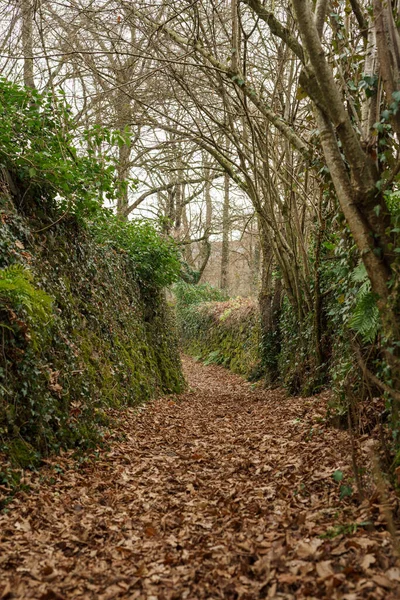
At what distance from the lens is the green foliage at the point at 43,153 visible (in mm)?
5277

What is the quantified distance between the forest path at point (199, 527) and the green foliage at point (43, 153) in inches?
128

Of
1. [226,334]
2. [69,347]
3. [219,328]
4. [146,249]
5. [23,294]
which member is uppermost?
[146,249]

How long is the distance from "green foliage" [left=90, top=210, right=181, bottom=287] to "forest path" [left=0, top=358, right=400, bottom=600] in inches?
201

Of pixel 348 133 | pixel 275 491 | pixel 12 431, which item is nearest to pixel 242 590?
pixel 275 491

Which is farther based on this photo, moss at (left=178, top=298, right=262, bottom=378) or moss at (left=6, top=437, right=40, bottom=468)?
moss at (left=178, top=298, right=262, bottom=378)

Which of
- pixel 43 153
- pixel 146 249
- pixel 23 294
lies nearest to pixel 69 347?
pixel 23 294

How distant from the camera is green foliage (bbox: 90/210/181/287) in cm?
962

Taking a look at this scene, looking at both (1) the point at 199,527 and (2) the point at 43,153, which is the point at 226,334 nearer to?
(2) the point at 43,153

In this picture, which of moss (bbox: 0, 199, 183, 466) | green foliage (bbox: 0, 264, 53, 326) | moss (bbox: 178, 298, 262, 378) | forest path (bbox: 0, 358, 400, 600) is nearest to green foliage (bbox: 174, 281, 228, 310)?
moss (bbox: 178, 298, 262, 378)

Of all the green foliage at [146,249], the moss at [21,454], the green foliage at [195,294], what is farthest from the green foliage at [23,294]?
the green foliage at [195,294]

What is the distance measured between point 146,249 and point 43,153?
4.91 m

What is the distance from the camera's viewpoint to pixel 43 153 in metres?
5.26

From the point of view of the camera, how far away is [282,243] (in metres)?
8.41

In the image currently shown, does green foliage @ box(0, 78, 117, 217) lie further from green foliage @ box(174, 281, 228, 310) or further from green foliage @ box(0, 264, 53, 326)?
green foliage @ box(174, 281, 228, 310)
